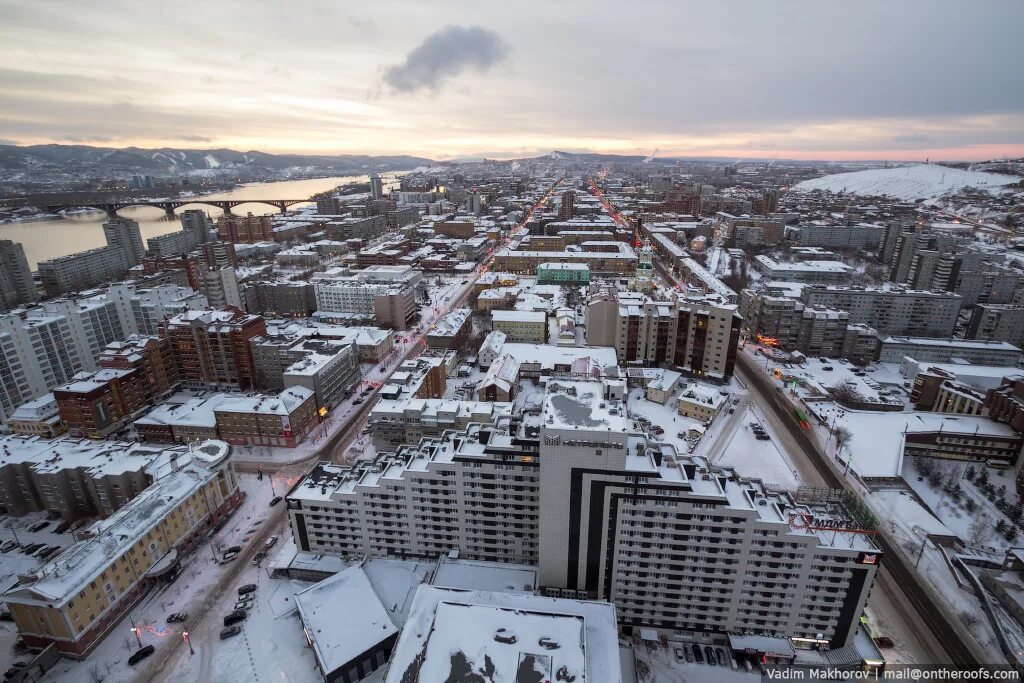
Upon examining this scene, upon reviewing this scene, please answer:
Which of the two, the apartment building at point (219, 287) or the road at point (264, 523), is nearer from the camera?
the road at point (264, 523)

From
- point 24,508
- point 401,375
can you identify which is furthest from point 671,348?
point 24,508

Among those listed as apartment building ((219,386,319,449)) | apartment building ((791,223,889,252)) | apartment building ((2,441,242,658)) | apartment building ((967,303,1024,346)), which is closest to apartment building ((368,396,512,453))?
apartment building ((219,386,319,449))

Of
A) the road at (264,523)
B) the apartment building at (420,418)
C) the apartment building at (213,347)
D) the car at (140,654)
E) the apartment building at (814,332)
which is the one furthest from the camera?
the apartment building at (814,332)

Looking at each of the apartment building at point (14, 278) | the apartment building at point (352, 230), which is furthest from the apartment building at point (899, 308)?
the apartment building at point (14, 278)

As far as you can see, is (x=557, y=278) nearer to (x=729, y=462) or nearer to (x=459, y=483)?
(x=729, y=462)

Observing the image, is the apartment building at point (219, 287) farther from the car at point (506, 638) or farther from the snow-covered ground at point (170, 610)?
the car at point (506, 638)

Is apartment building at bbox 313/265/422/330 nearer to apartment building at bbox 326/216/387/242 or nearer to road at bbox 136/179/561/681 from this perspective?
road at bbox 136/179/561/681

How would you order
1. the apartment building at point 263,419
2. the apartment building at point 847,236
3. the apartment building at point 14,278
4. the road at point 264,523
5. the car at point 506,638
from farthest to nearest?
the apartment building at point 847,236 → the apartment building at point 14,278 → the apartment building at point 263,419 → the road at point 264,523 → the car at point 506,638

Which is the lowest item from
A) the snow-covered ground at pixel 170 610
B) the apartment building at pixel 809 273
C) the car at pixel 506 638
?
the snow-covered ground at pixel 170 610
